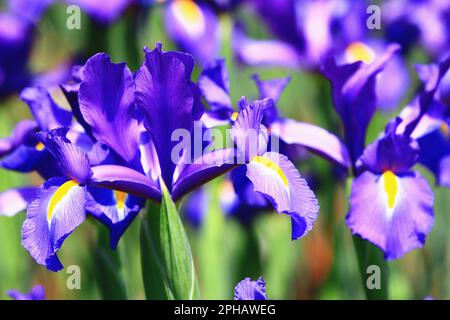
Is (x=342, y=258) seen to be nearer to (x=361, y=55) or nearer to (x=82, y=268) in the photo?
(x=361, y=55)

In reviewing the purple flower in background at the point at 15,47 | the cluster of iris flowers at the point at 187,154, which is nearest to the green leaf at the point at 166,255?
the cluster of iris flowers at the point at 187,154

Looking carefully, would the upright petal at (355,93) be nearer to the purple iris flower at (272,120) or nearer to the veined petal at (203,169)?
the purple iris flower at (272,120)

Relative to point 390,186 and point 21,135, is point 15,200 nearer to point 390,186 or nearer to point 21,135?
point 21,135

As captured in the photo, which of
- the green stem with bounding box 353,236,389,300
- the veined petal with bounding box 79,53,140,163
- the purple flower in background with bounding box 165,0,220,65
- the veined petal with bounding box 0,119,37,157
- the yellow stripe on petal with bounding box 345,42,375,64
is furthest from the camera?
the purple flower in background with bounding box 165,0,220,65

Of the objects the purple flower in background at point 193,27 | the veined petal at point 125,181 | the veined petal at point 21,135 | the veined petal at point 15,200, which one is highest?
the purple flower in background at point 193,27

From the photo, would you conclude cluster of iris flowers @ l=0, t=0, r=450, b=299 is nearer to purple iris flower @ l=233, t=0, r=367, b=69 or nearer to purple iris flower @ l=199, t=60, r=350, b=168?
purple iris flower @ l=199, t=60, r=350, b=168

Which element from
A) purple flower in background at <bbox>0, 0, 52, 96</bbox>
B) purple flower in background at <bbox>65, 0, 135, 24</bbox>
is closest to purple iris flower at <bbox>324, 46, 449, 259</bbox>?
purple flower in background at <bbox>65, 0, 135, 24</bbox>

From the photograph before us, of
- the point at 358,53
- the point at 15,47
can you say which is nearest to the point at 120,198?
the point at 358,53
